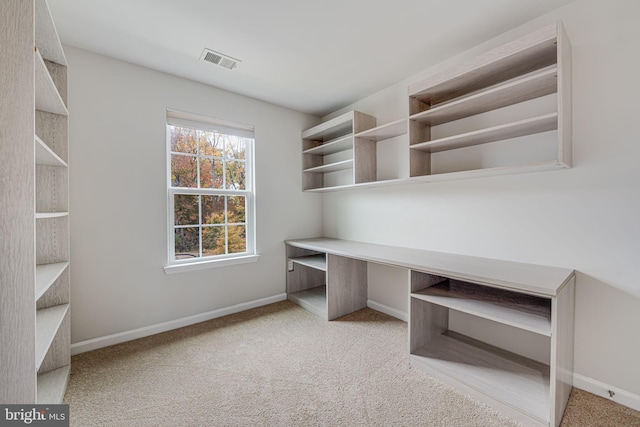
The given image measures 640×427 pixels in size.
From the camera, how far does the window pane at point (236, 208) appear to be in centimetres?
293

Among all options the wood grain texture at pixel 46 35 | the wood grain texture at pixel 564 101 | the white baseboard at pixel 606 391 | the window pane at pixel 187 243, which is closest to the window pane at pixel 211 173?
the window pane at pixel 187 243

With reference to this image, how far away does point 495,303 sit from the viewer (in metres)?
1.70

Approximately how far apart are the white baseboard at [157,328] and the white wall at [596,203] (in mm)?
2469

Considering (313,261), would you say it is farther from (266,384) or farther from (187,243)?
(266,384)

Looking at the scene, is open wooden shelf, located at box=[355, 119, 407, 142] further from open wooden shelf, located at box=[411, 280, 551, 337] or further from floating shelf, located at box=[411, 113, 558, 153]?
open wooden shelf, located at box=[411, 280, 551, 337]

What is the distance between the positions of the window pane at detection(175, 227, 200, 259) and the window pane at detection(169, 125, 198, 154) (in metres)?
0.80

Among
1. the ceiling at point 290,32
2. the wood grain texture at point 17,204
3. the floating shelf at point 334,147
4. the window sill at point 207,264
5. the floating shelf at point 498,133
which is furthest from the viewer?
the floating shelf at point 334,147

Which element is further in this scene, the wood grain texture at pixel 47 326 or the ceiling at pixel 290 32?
the ceiling at pixel 290 32

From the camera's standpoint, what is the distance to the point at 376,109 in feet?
9.48

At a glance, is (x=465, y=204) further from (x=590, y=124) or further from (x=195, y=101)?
(x=195, y=101)

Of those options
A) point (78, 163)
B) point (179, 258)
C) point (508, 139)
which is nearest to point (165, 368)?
point (179, 258)

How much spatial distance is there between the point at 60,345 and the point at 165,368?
0.70m

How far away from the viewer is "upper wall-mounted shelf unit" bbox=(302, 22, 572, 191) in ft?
4.98

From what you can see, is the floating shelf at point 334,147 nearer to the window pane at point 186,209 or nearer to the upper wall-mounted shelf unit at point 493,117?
the upper wall-mounted shelf unit at point 493,117
